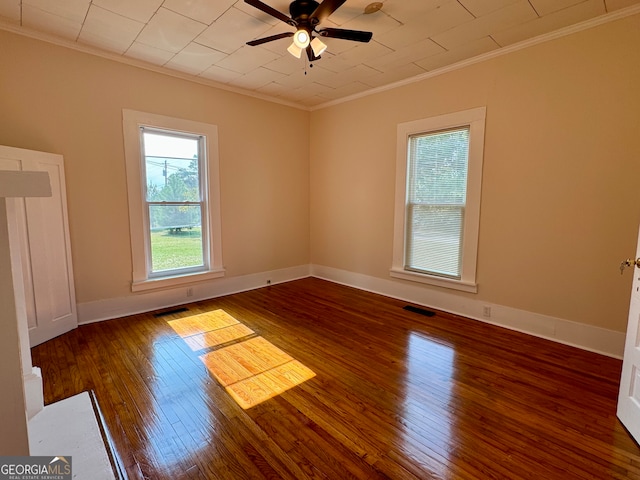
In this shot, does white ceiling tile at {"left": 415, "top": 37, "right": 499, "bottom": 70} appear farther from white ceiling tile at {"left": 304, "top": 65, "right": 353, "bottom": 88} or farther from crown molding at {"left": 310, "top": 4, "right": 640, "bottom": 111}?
white ceiling tile at {"left": 304, "top": 65, "right": 353, "bottom": 88}

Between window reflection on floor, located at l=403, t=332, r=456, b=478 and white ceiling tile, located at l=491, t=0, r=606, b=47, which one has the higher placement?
white ceiling tile, located at l=491, t=0, r=606, b=47

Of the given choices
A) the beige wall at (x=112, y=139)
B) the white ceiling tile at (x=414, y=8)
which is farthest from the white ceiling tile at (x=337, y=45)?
the beige wall at (x=112, y=139)

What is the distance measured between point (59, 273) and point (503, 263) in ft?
15.0

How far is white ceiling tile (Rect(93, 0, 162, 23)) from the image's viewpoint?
2.40 m

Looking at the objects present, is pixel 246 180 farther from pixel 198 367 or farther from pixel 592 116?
pixel 592 116

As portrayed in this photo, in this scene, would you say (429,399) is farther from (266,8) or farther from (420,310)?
(266,8)

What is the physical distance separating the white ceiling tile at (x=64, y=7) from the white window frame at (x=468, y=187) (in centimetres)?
339

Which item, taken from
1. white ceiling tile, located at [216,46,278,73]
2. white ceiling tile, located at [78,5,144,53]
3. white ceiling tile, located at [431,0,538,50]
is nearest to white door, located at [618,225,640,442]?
white ceiling tile, located at [431,0,538,50]

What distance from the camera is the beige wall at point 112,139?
2.90 meters

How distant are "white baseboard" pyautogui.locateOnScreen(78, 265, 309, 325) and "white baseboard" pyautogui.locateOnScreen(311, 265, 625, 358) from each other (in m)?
1.42

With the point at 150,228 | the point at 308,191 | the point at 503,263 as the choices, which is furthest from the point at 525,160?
the point at 150,228

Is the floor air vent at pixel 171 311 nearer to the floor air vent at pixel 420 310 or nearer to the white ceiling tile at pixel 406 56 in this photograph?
the floor air vent at pixel 420 310

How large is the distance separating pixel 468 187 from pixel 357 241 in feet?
5.89

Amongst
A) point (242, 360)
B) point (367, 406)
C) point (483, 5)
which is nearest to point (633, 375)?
point (367, 406)
